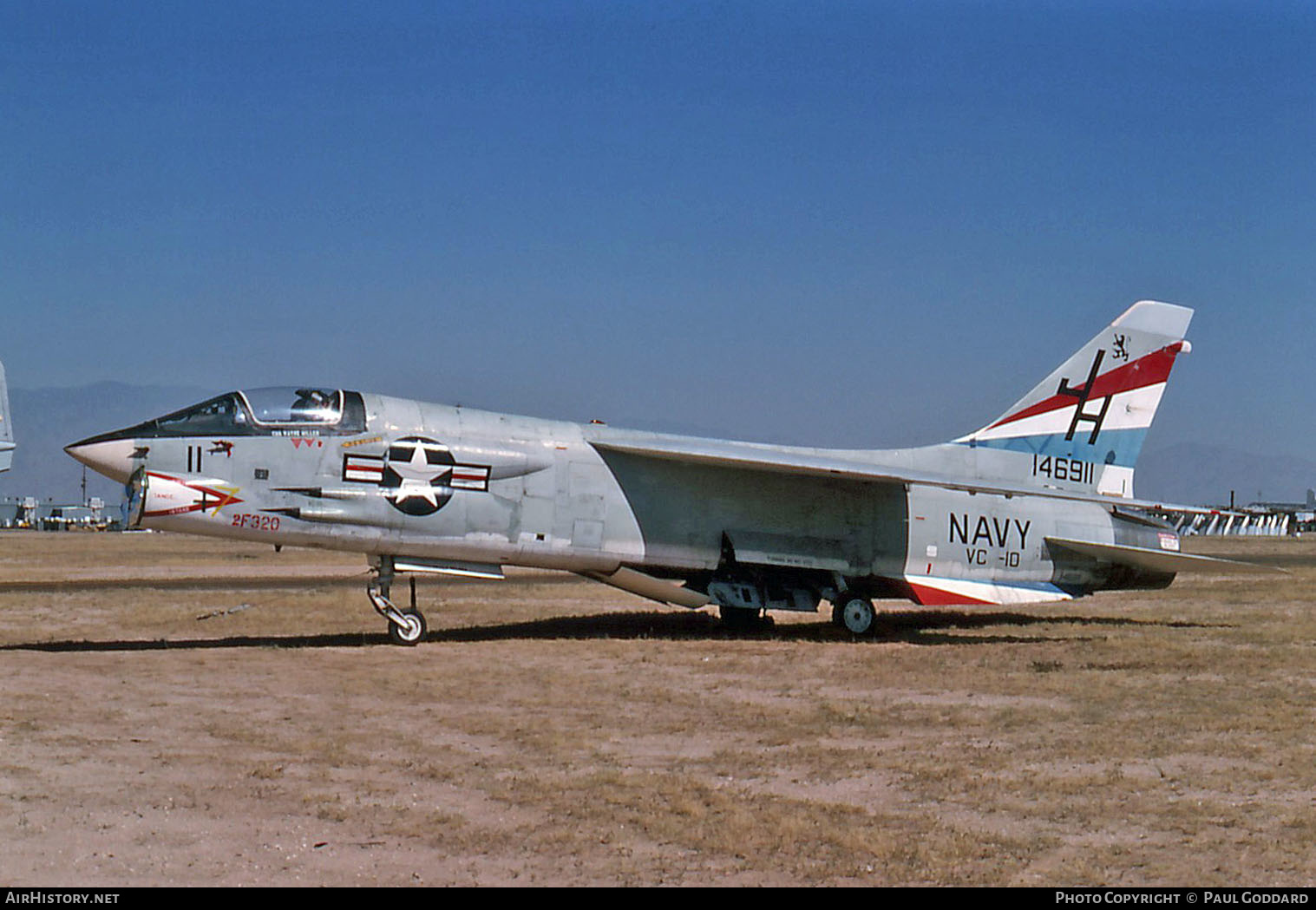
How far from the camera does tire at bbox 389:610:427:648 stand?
628 inches

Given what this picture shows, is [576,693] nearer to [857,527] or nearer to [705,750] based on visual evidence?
[705,750]

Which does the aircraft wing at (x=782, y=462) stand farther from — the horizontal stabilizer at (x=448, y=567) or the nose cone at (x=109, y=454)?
the nose cone at (x=109, y=454)

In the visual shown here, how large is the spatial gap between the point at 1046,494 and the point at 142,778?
41.6ft

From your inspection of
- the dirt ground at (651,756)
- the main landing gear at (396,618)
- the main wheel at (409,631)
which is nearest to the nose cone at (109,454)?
the dirt ground at (651,756)

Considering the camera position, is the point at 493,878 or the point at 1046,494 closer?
the point at 493,878

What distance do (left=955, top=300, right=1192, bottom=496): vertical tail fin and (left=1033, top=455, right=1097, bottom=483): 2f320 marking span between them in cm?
6

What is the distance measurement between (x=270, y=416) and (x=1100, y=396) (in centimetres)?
1344

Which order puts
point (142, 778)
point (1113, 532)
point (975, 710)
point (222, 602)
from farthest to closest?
point (222, 602)
point (1113, 532)
point (975, 710)
point (142, 778)

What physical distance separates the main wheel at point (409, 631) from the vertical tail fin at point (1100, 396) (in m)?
9.54

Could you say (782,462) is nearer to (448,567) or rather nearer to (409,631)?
(448,567)

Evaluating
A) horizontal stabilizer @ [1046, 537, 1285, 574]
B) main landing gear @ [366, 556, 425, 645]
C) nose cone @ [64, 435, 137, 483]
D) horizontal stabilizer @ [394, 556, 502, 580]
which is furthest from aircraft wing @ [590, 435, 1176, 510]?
nose cone @ [64, 435, 137, 483]

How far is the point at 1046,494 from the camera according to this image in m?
16.9

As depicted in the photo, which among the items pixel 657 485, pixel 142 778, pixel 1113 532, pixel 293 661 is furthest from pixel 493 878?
pixel 1113 532

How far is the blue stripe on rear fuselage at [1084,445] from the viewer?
2005 centimetres
